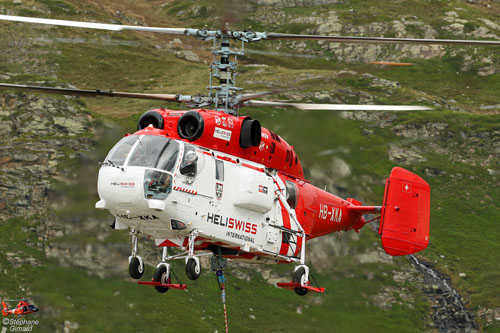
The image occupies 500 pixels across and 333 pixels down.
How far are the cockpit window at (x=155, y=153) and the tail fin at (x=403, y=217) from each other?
1097cm

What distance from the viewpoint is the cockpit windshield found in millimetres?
31547

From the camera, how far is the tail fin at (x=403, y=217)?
38.7m

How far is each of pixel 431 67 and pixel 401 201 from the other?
70.3m

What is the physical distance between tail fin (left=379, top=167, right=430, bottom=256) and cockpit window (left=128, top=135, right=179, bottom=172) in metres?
11.0

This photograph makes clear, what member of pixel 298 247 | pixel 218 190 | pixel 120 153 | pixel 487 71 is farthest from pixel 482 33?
pixel 120 153

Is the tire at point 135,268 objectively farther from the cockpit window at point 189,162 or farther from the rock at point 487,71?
the rock at point 487,71

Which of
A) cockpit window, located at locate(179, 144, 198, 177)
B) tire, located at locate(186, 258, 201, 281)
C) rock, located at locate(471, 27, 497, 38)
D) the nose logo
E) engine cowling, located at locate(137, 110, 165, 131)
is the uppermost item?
engine cowling, located at locate(137, 110, 165, 131)

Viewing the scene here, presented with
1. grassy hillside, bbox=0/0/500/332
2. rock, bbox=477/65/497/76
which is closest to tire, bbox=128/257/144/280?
grassy hillside, bbox=0/0/500/332

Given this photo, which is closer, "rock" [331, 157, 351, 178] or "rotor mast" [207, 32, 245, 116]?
"rotor mast" [207, 32, 245, 116]

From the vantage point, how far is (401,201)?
1540 inches

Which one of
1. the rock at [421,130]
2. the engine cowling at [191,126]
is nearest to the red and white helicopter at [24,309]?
the engine cowling at [191,126]

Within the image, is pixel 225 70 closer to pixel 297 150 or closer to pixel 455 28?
pixel 297 150

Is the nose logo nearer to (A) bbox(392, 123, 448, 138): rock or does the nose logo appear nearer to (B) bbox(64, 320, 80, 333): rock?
(B) bbox(64, 320, 80, 333): rock

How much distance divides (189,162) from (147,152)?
5.12ft
